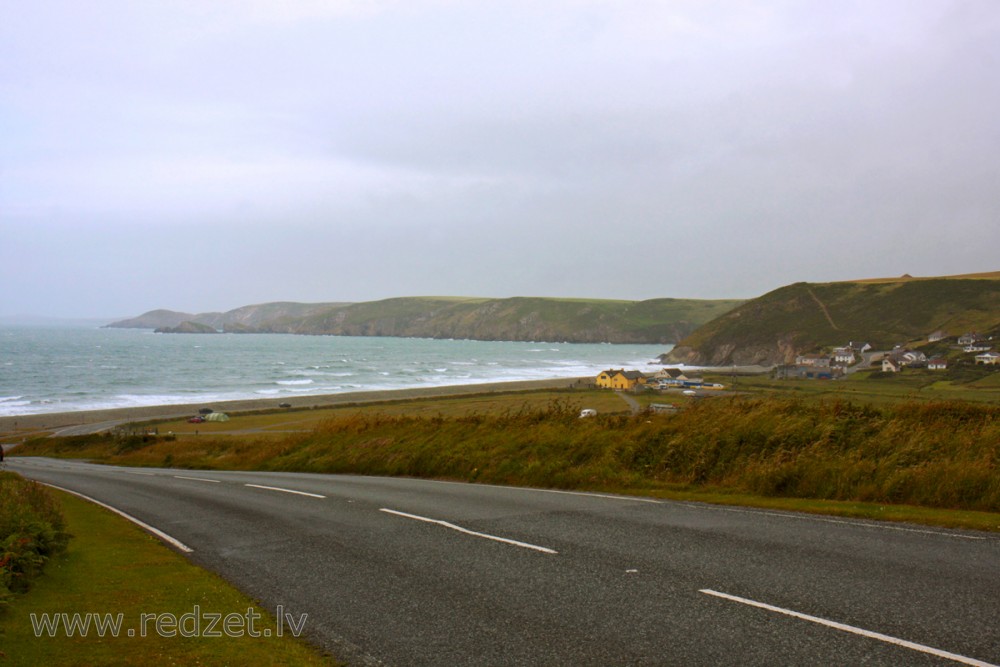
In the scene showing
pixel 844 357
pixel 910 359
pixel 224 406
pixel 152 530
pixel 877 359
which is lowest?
pixel 224 406

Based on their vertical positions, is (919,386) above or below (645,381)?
above

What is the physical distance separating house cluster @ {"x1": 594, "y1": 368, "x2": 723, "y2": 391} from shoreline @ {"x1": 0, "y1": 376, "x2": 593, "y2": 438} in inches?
213

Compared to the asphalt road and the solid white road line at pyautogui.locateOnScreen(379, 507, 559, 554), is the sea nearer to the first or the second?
the solid white road line at pyautogui.locateOnScreen(379, 507, 559, 554)

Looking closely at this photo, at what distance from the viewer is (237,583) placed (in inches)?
340

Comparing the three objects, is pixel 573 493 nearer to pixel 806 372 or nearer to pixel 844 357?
pixel 806 372

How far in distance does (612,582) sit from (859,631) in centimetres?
261

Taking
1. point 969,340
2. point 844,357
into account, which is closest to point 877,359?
point 969,340

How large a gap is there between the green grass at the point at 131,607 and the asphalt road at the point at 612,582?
44 centimetres

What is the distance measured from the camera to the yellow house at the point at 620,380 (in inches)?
3814

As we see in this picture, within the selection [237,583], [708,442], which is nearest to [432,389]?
[708,442]

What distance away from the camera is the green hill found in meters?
94.4

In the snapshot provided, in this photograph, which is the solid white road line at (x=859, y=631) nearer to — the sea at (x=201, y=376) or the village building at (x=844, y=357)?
the village building at (x=844, y=357)

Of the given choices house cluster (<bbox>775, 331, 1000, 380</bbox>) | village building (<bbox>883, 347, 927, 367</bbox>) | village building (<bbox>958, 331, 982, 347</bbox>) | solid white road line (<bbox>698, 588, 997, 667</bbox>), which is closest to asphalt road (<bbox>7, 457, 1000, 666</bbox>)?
solid white road line (<bbox>698, 588, 997, 667</bbox>)

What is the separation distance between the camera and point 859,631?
19.9 feet
